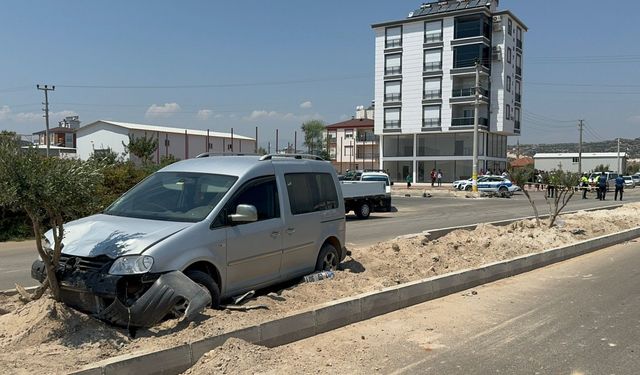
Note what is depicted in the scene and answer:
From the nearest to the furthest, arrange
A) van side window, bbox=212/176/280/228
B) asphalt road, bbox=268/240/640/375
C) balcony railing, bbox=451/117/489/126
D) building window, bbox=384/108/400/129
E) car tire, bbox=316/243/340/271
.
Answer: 1. asphalt road, bbox=268/240/640/375
2. van side window, bbox=212/176/280/228
3. car tire, bbox=316/243/340/271
4. balcony railing, bbox=451/117/489/126
5. building window, bbox=384/108/400/129

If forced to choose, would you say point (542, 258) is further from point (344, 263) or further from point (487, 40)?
point (487, 40)

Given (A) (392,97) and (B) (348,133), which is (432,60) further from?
(B) (348,133)

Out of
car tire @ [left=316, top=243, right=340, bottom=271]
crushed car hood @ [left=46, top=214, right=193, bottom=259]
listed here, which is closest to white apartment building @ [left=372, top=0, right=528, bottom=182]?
car tire @ [left=316, top=243, right=340, bottom=271]

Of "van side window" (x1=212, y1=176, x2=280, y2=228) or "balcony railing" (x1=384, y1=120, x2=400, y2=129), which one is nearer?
"van side window" (x1=212, y1=176, x2=280, y2=228)

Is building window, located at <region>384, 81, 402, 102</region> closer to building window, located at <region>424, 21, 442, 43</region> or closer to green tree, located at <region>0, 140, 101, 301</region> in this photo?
building window, located at <region>424, 21, 442, 43</region>

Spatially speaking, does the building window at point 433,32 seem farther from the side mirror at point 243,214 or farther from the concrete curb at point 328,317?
the side mirror at point 243,214

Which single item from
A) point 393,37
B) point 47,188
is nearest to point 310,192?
point 47,188

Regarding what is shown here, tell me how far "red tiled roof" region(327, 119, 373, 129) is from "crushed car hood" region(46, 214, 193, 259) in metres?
88.4

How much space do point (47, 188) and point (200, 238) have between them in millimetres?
1475

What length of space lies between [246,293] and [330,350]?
125 cm

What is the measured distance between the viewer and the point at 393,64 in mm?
70125

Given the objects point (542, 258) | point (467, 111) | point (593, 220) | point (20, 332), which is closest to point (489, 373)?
point (20, 332)

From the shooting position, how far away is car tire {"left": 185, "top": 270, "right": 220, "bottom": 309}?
5371 millimetres

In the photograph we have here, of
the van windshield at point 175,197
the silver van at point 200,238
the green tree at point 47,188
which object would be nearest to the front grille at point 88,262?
the silver van at point 200,238
